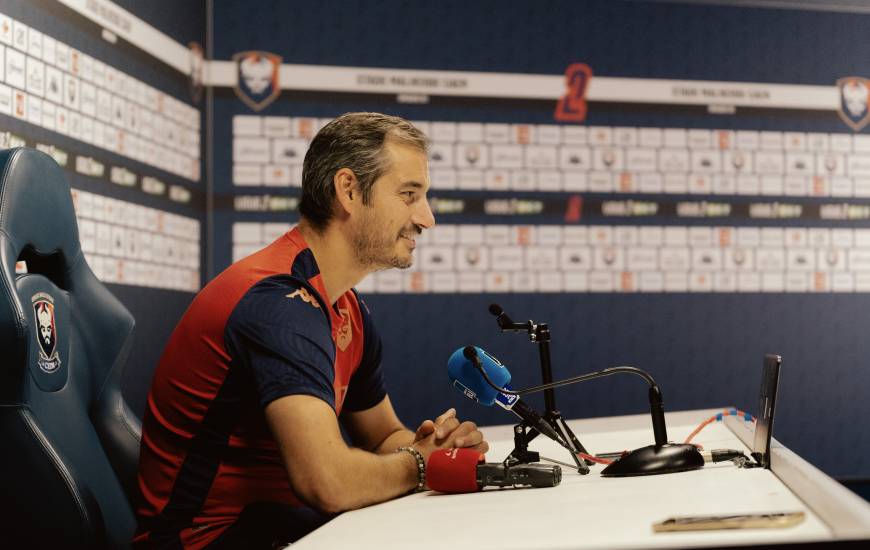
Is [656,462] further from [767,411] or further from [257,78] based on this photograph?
[257,78]

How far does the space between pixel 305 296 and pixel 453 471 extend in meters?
0.35

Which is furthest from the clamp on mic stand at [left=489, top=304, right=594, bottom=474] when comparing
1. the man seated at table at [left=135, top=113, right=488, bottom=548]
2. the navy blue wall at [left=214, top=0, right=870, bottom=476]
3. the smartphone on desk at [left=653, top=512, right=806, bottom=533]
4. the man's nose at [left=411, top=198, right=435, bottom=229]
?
the navy blue wall at [left=214, top=0, right=870, bottom=476]

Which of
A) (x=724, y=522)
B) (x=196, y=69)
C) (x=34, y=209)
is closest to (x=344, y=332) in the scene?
(x=34, y=209)

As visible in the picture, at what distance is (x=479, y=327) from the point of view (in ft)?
11.5

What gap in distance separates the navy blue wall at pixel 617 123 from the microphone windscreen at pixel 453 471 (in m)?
2.09

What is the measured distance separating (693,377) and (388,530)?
2.78 metres

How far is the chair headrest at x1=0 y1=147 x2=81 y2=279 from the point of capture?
129cm

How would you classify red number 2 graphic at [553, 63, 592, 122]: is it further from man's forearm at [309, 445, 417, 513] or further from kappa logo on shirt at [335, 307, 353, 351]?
man's forearm at [309, 445, 417, 513]

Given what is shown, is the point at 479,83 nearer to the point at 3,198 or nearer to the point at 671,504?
the point at 3,198

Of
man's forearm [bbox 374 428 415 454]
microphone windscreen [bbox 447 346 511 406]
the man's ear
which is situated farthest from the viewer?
man's forearm [bbox 374 428 415 454]

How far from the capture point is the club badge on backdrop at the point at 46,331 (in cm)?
135

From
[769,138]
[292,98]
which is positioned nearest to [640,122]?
[769,138]

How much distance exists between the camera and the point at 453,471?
130 cm

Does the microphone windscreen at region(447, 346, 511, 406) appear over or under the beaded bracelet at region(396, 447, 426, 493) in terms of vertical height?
over
